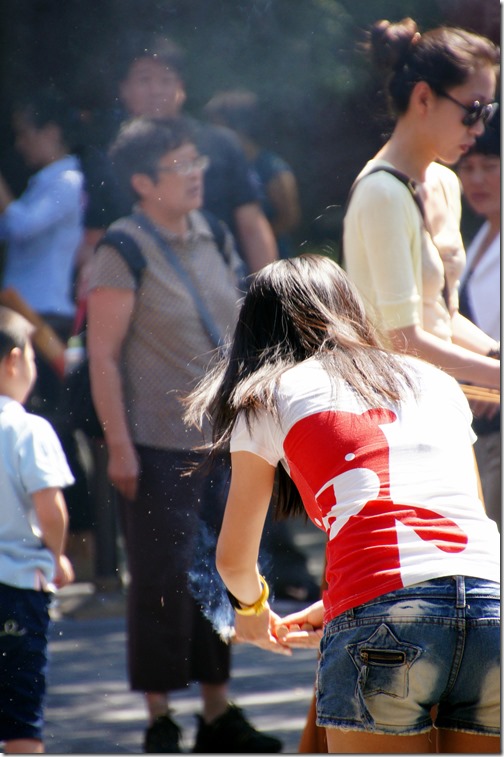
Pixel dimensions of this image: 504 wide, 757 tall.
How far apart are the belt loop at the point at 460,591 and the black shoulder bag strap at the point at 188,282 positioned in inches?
47.8

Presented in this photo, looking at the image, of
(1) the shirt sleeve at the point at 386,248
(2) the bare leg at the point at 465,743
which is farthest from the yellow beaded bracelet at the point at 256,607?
(1) the shirt sleeve at the point at 386,248

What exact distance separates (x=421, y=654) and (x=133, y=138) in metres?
1.61

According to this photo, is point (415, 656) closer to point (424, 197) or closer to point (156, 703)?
point (156, 703)

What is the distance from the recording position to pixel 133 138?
272 centimetres

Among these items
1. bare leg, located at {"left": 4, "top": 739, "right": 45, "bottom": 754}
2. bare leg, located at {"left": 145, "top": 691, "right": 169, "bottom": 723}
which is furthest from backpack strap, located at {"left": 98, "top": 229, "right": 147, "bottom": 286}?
bare leg, located at {"left": 4, "top": 739, "right": 45, "bottom": 754}

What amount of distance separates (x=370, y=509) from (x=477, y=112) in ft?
5.06

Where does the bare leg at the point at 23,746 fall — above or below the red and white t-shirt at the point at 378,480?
below

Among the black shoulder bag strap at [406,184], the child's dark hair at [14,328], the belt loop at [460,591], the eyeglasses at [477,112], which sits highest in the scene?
the eyeglasses at [477,112]

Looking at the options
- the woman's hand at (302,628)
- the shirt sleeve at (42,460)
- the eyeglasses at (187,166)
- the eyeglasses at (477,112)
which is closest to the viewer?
the woman's hand at (302,628)

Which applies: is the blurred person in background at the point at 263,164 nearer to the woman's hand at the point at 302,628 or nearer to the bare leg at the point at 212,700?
the woman's hand at the point at 302,628

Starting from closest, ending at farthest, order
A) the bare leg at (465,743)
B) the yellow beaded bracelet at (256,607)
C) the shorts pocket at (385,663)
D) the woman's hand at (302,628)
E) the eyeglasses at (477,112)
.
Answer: the shorts pocket at (385,663)
the bare leg at (465,743)
the yellow beaded bracelet at (256,607)
the woman's hand at (302,628)
the eyeglasses at (477,112)

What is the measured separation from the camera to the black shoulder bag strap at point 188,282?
277 cm

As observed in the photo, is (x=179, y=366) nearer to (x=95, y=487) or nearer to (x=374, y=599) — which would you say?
Result: (x=95, y=487)

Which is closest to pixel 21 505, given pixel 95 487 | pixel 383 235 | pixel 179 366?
pixel 95 487
